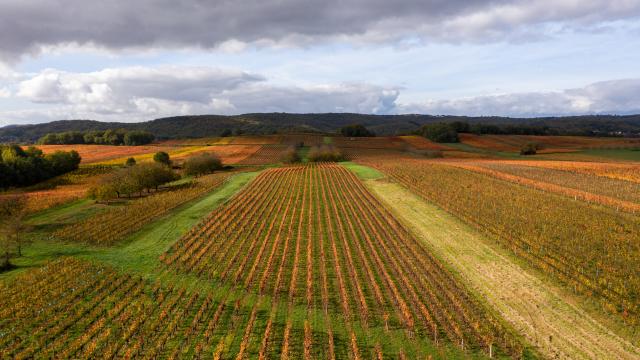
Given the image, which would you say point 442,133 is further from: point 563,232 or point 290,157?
point 563,232

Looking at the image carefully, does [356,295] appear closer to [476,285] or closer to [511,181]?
[476,285]

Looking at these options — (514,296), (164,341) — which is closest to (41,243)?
(164,341)

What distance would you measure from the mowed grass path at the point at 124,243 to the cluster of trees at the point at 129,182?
2855mm

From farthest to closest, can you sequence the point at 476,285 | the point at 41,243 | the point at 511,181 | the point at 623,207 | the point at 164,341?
the point at 511,181, the point at 623,207, the point at 41,243, the point at 476,285, the point at 164,341

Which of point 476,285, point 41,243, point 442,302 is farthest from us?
point 41,243

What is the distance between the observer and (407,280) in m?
23.4

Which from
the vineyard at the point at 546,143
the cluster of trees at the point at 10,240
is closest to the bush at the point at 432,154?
the vineyard at the point at 546,143

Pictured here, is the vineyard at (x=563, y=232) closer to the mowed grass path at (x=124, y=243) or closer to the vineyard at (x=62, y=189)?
the mowed grass path at (x=124, y=243)

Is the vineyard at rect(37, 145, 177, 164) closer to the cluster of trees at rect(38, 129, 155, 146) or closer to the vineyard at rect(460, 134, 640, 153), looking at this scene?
the cluster of trees at rect(38, 129, 155, 146)

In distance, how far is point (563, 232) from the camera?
30.6 metres

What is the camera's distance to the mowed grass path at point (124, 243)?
1093 inches

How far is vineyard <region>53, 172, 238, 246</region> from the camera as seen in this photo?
34188mm

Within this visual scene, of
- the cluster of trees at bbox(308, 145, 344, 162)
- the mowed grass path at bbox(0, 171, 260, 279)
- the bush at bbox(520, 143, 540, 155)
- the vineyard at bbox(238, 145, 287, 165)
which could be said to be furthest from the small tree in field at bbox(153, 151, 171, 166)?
the bush at bbox(520, 143, 540, 155)

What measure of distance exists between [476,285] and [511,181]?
38.3m
